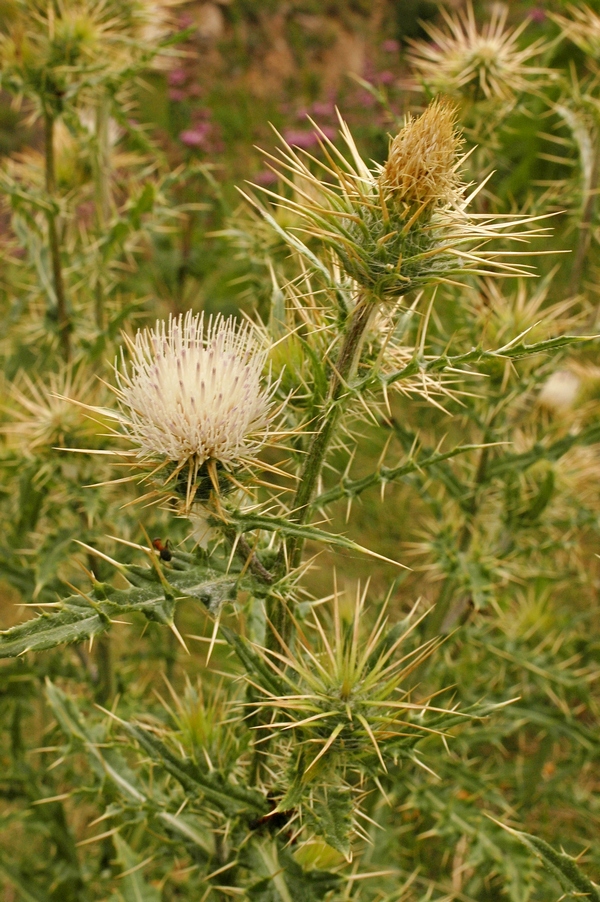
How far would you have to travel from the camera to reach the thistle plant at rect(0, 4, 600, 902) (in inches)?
60.5

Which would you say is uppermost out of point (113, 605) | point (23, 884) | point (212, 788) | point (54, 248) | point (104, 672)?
point (54, 248)

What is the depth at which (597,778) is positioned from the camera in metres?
4.20

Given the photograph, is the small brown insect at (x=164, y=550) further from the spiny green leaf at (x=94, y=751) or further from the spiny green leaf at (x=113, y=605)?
the spiny green leaf at (x=94, y=751)

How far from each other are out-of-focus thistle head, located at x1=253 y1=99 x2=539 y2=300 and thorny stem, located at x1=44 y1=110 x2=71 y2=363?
5.72 ft

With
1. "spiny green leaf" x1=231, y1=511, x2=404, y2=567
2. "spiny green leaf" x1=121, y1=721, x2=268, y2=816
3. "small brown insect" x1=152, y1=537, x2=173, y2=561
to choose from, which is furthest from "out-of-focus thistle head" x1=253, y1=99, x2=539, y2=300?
"spiny green leaf" x1=121, y1=721, x2=268, y2=816

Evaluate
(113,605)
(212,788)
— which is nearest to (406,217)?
(113,605)

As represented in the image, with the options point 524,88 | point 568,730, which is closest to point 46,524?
point 568,730

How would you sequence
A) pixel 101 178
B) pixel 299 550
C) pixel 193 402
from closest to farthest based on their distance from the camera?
pixel 193 402, pixel 299 550, pixel 101 178

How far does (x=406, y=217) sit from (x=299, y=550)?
704mm

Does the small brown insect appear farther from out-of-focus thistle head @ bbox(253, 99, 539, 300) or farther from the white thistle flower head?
out-of-focus thistle head @ bbox(253, 99, 539, 300)

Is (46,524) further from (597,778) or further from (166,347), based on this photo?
(597,778)

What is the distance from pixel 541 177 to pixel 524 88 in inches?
124

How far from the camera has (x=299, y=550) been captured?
68.4 inches

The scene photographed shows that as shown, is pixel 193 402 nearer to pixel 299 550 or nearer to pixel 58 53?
pixel 299 550
